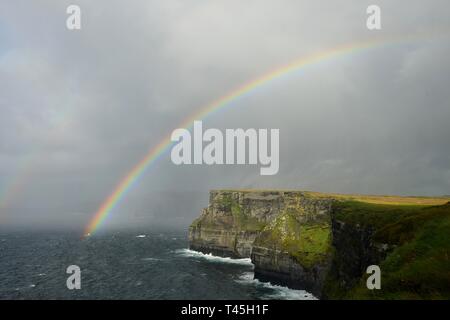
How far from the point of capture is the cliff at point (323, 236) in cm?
3319

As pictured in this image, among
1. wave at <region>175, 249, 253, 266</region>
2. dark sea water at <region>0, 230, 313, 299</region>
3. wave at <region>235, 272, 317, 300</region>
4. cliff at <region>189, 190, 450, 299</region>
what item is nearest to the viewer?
cliff at <region>189, 190, 450, 299</region>

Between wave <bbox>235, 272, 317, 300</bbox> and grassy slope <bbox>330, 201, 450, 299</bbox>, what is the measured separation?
3756cm

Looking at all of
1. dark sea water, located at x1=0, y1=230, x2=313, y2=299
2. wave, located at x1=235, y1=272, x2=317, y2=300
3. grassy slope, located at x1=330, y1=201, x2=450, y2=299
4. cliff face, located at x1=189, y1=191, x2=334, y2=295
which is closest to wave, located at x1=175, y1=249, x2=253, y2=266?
dark sea water, located at x1=0, y1=230, x2=313, y2=299

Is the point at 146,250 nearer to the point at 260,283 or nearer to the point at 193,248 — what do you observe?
the point at 193,248

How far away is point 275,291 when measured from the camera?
80.9 m

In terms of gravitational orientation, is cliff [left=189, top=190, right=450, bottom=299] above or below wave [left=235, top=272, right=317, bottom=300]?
above

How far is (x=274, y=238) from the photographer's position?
95.1 metres

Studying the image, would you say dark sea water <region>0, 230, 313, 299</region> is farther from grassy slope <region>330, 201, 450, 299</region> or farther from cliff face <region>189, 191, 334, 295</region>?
grassy slope <region>330, 201, 450, 299</region>

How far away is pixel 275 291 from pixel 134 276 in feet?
133

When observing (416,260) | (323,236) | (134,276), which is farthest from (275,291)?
(416,260)

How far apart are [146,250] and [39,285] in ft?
240

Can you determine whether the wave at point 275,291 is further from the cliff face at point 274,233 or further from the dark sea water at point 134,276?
→ the cliff face at point 274,233

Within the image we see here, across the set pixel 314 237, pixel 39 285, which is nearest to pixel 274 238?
pixel 314 237

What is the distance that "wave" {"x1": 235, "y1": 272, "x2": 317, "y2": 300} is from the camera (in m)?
73.9
